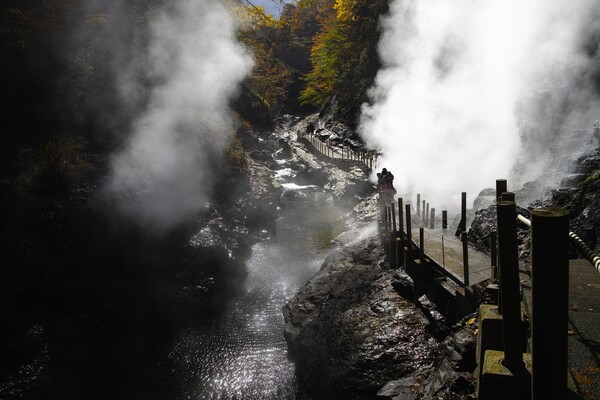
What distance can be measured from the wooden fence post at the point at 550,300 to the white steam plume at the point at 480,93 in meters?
11.1

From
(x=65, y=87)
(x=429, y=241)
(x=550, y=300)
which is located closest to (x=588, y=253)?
(x=550, y=300)

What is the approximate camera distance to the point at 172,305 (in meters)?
8.80

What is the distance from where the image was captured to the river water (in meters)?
6.68

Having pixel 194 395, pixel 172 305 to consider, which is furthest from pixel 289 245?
pixel 194 395

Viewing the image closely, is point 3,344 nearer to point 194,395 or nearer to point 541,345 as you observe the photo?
point 194,395

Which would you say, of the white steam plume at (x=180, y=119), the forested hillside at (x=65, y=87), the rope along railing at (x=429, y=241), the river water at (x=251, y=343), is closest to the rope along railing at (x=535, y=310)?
the rope along railing at (x=429, y=241)

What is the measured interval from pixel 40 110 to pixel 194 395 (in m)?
9.14

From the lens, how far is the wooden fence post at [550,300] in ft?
5.09

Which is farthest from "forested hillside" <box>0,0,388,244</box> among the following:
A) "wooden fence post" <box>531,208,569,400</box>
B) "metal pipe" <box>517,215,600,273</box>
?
"wooden fence post" <box>531,208,569,400</box>

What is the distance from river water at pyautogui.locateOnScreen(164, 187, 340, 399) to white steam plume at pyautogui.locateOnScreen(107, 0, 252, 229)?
130 inches

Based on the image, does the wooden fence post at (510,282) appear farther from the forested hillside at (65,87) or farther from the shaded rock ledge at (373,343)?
the forested hillside at (65,87)

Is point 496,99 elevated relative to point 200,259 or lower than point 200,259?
elevated

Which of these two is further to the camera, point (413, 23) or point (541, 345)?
point (413, 23)

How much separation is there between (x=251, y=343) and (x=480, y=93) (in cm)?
1371
